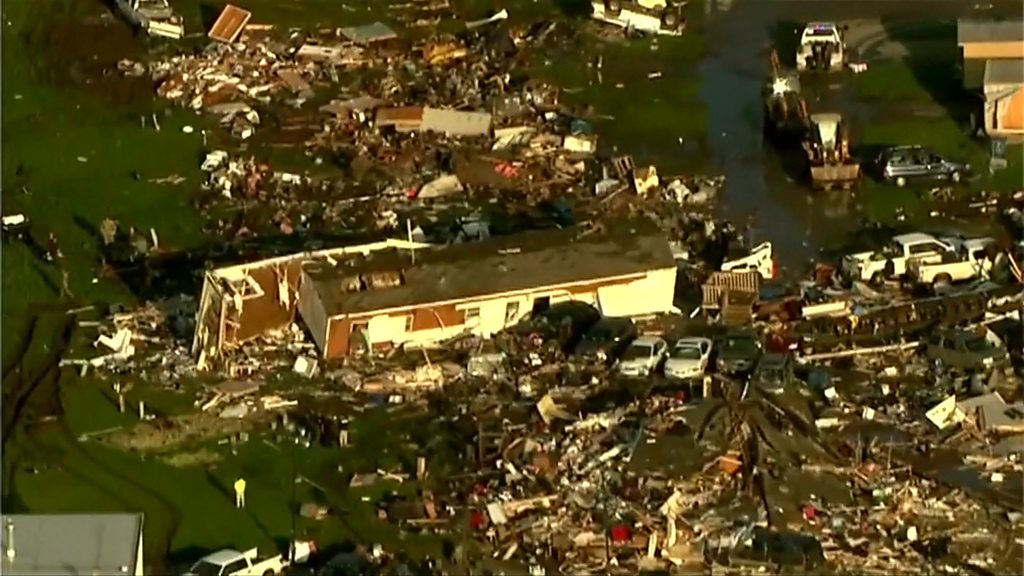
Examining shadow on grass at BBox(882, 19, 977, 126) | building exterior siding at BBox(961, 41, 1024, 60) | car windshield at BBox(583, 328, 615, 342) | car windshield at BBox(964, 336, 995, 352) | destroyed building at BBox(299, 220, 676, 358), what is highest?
destroyed building at BBox(299, 220, 676, 358)

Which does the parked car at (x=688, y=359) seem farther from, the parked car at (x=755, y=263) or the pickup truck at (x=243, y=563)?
the pickup truck at (x=243, y=563)

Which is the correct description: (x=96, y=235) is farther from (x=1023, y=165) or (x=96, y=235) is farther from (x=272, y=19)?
(x=1023, y=165)

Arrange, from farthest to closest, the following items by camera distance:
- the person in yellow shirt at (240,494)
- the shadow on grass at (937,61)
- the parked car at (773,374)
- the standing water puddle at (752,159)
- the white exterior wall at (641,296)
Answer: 1. the shadow on grass at (937,61)
2. the standing water puddle at (752,159)
3. the white exterior wall at (641,296)
4. the parked car at (773,374)
5. the person in yellow shirt at (240,494)

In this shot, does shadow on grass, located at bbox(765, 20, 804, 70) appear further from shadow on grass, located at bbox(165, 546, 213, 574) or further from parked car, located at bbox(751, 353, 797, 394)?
shadow on grass, located at bbox(165, 546, 213, 574)

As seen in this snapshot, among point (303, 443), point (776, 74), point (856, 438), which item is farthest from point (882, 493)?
point (776, 74)

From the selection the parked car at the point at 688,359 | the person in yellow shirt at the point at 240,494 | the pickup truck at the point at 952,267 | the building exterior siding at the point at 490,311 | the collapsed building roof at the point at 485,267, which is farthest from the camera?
the pickup truck at the point at 952,267

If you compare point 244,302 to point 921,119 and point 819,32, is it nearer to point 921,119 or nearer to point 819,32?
point 921,119

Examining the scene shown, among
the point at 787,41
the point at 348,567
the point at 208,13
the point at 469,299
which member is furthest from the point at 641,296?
the point at 208,13

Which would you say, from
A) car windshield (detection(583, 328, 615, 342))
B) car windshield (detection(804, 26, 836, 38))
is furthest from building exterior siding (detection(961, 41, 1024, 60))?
car windshield (detection(583, 328, 615, 342))

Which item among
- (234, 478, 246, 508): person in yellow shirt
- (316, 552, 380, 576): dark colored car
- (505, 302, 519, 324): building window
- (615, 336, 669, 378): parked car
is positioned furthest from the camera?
(505, 302, 519, 324): building window

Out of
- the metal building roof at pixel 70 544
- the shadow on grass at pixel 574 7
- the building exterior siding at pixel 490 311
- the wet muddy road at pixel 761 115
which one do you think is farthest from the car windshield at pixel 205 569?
the shadow on grass at pixel 574 7
